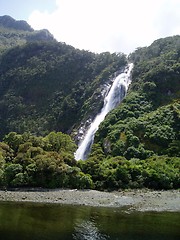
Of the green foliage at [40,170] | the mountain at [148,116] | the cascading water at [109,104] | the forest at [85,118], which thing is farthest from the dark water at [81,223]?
the cascading water at [109,104]

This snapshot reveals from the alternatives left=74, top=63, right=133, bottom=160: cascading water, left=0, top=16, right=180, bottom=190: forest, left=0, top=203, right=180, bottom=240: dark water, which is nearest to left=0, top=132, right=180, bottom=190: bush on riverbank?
left=0, top=16, right=180, bottom=190: forest

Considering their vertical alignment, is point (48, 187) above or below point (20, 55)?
below

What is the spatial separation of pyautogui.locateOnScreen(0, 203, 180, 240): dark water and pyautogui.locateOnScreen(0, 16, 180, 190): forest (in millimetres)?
18632

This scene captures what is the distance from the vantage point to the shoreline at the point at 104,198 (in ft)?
174

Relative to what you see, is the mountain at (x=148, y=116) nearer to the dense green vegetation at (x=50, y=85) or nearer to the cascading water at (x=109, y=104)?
the cascading water at (x=109, y=104)

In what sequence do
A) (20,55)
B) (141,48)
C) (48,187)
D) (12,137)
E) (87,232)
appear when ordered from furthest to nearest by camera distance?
(20,55) → (141,48) → (12,137) → (48,187) → (87,232)

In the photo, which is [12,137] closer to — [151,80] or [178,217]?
[178,217]

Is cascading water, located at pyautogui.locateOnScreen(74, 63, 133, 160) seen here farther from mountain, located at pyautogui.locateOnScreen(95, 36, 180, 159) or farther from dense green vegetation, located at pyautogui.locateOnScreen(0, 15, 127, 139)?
dense green vegetation, located at pyautogui.locateOnScreen(0, 15, 127, 139)

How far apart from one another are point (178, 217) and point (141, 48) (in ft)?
424

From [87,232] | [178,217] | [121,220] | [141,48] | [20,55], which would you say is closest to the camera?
[87,232]

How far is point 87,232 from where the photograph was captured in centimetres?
3638

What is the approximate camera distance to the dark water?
34.8m

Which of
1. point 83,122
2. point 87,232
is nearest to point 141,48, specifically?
point 83,122

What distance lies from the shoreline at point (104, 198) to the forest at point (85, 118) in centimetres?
415
